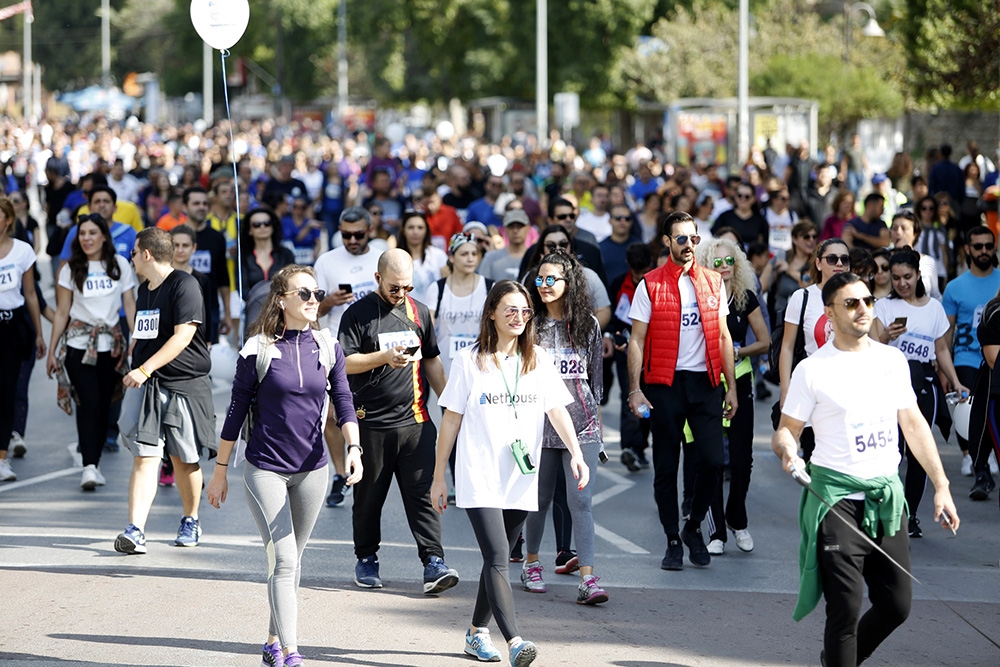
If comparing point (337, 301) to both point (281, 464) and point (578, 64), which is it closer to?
point (281, 464)

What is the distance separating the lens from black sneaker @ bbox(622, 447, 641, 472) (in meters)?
10.5

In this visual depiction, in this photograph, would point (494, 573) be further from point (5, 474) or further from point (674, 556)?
point (5, 474)

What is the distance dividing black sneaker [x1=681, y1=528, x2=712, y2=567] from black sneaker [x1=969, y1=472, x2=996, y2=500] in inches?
101

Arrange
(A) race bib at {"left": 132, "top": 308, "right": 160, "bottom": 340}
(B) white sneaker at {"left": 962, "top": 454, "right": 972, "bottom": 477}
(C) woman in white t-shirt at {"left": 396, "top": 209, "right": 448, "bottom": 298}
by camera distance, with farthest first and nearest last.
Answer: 1. (C) woman in white t-shirt at {"left": 396, "top": 209, "right": 448, "bottom": 298}
2. (B) white sneaker at {"left": 962, "top": 454, "right": 972, "bottom": 477}
3. (A) race bib at {"left": 132, "top": 308, "right": 160, "bottom": 340}

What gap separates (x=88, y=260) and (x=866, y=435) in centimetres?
570

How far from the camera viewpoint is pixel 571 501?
7203 mm

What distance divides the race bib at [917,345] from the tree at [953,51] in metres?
6.97

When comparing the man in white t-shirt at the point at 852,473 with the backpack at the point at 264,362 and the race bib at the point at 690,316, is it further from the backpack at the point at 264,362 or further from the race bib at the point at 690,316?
the race bib at the point at 690,316

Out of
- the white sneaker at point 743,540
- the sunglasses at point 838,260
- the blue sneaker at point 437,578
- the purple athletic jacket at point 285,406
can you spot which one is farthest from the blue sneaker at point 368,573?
the sunglasses at point 838,260

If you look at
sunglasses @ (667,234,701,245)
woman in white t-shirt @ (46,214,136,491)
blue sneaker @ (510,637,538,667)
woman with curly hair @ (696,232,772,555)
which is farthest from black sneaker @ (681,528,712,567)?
woman in white t-shirt @ (46,214,136,491)

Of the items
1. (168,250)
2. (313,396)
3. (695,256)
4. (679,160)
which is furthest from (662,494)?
(679,160)

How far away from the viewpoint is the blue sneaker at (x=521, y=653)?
592 centimetres

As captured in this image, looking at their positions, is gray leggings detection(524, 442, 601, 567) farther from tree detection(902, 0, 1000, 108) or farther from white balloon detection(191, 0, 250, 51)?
tree detection(902, 0, 1000, 108)

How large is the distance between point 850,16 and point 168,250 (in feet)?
119
